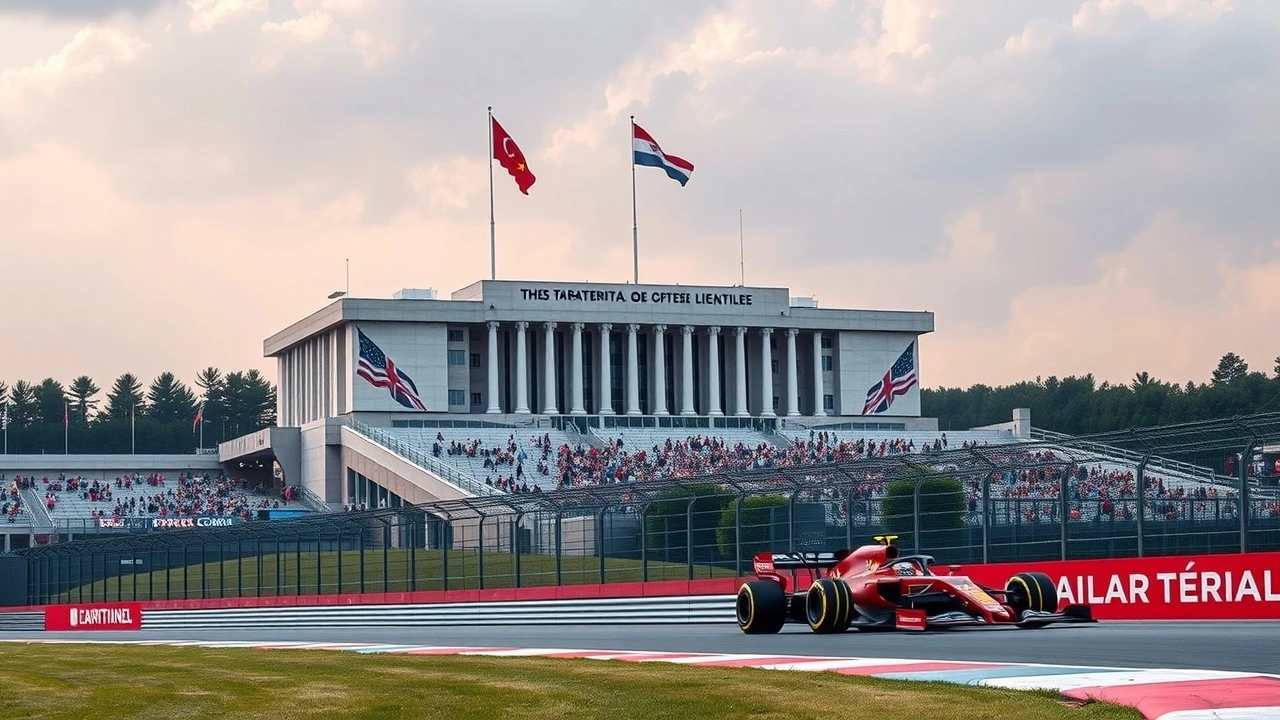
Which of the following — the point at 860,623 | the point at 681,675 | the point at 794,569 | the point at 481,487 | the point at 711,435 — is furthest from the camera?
the point at 711,435

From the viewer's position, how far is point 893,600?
23.5 m

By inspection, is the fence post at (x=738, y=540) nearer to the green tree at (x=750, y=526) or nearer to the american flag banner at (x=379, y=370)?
the green tree at (x=750, y=526)

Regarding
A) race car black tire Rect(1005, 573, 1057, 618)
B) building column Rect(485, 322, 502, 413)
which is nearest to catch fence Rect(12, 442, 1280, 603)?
race car black tire Rect(1005, 573, 1057, 618)

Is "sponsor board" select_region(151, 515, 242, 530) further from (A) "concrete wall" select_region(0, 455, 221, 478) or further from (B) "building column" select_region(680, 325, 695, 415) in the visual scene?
(B) "building column" select_region(680, 325, 695, 415)

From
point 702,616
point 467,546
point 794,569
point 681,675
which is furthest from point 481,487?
point 681,675

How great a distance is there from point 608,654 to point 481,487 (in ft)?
171

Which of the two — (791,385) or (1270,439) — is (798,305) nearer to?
(791,385)

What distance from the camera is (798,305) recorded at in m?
108

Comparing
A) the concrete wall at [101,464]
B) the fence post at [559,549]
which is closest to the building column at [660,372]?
the concrete wall at [101,464]

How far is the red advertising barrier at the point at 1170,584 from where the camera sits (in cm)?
2350

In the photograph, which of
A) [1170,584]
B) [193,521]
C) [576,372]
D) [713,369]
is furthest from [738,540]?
[713,369]

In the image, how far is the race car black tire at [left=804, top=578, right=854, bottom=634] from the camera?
920 inches

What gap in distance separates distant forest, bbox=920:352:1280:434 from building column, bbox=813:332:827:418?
22.9 m

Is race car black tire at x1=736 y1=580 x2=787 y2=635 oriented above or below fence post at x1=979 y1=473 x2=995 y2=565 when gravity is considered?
below
